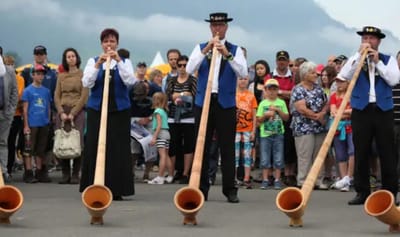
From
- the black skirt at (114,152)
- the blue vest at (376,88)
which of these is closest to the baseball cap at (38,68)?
the black skirt at (114,152)

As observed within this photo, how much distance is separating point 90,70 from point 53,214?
1733 mm

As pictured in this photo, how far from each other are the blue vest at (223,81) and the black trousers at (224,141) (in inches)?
3.8

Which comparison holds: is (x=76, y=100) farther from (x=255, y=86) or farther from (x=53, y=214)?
(x=53, y=214)

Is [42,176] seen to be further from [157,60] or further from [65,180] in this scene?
[157,60]

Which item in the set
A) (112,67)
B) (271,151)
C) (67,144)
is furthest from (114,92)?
(271,151)

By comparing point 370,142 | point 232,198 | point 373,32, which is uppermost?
point 373,32

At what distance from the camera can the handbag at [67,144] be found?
1212 centimetres

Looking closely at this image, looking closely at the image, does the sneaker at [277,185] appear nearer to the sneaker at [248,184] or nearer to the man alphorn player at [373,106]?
the sneaker at [248,184]

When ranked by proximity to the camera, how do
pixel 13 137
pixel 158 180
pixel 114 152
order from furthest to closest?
pixel 13 137, pixel 158 180, pixel 114 152

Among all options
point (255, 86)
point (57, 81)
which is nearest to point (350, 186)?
point (255, 86)

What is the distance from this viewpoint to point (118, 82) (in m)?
9.52

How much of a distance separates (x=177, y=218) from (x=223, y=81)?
1.95 metres

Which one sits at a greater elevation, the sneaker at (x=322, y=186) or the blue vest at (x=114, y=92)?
the blue vest at (x=114, y=92)

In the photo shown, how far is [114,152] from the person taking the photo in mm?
9688
